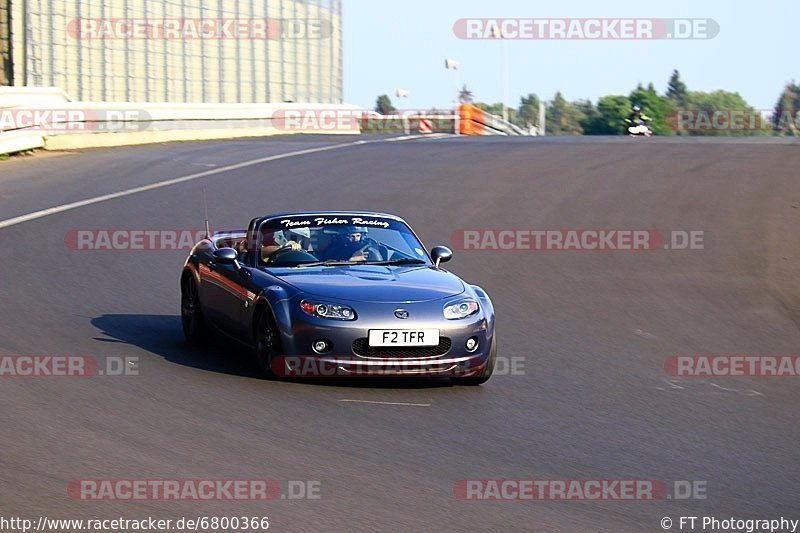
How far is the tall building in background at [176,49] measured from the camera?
36469 millimetres

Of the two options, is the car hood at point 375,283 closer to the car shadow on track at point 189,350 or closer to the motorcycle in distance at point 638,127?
the car shadow on track at point 189,350

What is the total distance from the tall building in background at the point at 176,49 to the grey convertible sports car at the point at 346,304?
25.1 metres

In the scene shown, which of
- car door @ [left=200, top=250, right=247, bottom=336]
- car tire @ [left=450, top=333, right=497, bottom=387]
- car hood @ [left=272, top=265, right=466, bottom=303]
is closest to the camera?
car hood @ [left=272, top=265, right=466, bottom=303]

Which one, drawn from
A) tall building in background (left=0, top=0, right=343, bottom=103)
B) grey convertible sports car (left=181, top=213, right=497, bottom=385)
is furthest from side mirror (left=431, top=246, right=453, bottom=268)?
tall building in background (left=0, top=0, right=343, bottom=103)

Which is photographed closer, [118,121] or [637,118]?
[118,121]

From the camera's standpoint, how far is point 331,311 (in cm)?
935

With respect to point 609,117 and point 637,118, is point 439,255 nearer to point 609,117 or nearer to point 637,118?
point 637,118

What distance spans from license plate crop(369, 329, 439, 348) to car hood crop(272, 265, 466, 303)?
26cm

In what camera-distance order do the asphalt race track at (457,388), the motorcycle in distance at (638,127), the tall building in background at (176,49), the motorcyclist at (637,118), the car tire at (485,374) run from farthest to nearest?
the motorcyclist at (637,118), the motorcycle in distance at (638,127), the tall building in background at (176,49), the car tire at (485,374), the asphalt race track at (457,388)

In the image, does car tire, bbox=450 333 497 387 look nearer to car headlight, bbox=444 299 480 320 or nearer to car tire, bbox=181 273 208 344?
car headlight, bbox=444 299 480 320

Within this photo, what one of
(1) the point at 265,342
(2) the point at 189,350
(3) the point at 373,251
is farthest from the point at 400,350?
(2) the point at 189,350

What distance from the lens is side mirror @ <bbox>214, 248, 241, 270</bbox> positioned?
34.7 feet

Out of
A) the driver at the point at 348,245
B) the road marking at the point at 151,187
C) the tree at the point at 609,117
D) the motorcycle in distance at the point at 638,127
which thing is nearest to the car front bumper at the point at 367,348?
the driver at the point at 348,245

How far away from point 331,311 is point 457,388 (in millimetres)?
1188
